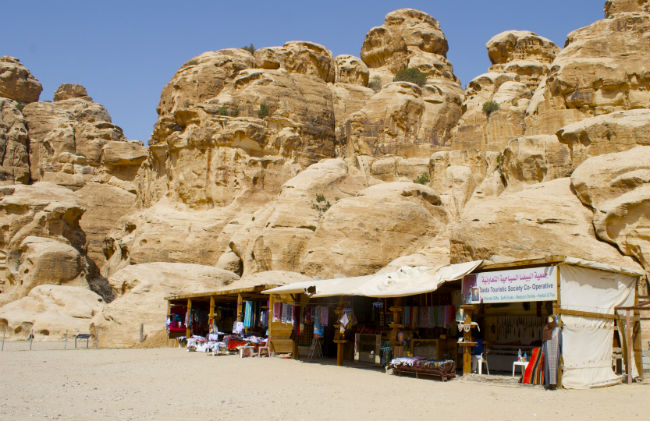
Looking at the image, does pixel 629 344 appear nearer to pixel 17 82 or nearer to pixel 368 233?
pixel 368 233

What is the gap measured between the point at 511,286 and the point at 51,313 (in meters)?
27.1

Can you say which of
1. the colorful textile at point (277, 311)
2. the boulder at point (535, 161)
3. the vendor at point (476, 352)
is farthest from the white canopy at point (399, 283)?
the boulder at point (535, 161)

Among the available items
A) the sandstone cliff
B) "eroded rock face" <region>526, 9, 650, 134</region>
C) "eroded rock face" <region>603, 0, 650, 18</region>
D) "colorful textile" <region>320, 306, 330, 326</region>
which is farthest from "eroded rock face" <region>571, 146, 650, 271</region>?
"eroded rock face" <region>603, 0, 650, 18</region>

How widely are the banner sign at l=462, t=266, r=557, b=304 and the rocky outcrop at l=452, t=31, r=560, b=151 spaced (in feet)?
82.9

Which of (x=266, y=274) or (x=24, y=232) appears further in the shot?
(x=24, y=232)

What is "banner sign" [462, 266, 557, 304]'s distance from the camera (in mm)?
12633

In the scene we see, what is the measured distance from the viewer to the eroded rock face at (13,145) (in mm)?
58125

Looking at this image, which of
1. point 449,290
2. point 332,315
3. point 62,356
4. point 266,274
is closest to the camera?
point 449,290

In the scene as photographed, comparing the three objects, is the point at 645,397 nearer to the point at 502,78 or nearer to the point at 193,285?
the point at 193,285

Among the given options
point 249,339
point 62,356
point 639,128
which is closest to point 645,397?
point 249,339

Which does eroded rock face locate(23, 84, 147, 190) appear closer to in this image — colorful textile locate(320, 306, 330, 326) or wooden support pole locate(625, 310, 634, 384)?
colorful textile locate(320, 306, 330, 326)

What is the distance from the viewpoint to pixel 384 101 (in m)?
45.1

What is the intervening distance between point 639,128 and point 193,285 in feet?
66.3

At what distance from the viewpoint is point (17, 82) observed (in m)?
66.7
